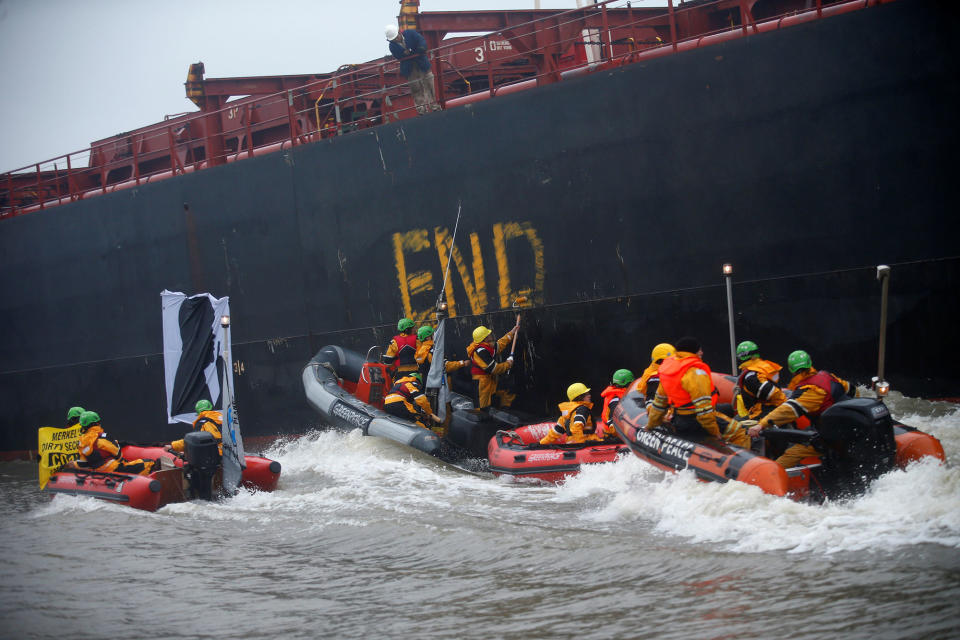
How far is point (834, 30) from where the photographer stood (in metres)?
9.58

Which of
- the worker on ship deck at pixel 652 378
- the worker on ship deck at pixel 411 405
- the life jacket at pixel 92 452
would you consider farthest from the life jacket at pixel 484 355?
the life jacket at pixel 92 452

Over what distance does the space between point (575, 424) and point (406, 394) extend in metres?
2.57

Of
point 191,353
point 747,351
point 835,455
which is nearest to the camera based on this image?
point 835,455

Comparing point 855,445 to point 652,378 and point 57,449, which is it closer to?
point 652,378

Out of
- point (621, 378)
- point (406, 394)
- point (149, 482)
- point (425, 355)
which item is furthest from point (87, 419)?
point (621, 378)

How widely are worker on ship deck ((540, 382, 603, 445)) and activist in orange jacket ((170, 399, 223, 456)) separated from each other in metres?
3.49

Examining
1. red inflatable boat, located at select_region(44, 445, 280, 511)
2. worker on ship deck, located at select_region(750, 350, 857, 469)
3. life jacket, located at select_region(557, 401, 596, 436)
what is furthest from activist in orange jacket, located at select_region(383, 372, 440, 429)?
worker on ship deck, located at select_region(750, 350, 857, 469)

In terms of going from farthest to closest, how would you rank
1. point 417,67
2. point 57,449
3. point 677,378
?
point 417,67 → point 57,449 → point 677,378

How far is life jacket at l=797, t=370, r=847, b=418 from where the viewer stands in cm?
696

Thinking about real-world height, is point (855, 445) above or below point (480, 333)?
below

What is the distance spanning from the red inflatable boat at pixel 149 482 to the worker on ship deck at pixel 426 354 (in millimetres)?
2555

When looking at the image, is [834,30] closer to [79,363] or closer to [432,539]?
[432,539]

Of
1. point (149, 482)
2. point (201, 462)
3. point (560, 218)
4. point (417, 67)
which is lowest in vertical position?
point (149, 482)

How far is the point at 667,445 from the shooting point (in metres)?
7.55
